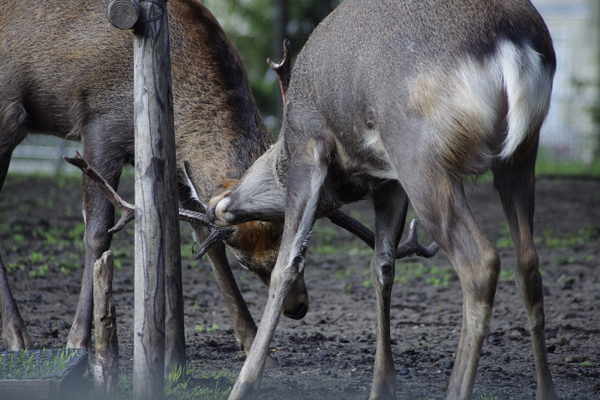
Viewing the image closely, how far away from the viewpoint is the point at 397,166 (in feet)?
9.80

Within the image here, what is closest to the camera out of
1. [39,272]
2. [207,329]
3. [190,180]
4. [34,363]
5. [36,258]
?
[34,363]

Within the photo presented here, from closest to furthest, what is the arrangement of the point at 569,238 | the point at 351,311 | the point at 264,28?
1. the point at 351,311
2. the point at 569,238
3. the point at 264,28

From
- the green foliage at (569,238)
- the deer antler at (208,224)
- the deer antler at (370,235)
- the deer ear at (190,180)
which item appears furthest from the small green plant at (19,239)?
the green foliage at (569,238)

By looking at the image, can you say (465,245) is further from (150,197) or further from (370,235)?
(150,197)

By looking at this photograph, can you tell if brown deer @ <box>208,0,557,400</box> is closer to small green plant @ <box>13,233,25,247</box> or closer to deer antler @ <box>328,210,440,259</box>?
deer antler @ <box>328,210,440,259</box>

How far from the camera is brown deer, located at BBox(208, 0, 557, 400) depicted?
9.35ft

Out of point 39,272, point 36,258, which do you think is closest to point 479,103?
point 39,272

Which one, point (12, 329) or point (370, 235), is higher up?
point (370, 235)

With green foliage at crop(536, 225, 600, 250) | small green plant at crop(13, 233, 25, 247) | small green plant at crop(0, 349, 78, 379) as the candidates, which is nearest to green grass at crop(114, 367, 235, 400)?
small green plant at crop(0, 349, 78, 379)

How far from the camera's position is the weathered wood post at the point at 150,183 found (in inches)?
124

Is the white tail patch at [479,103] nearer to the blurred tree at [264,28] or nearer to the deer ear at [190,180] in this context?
the deer ear at [190,180]

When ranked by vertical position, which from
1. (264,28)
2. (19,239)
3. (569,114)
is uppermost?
(264,28)

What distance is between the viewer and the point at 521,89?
2.81 meters

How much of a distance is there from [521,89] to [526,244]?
0.87m
